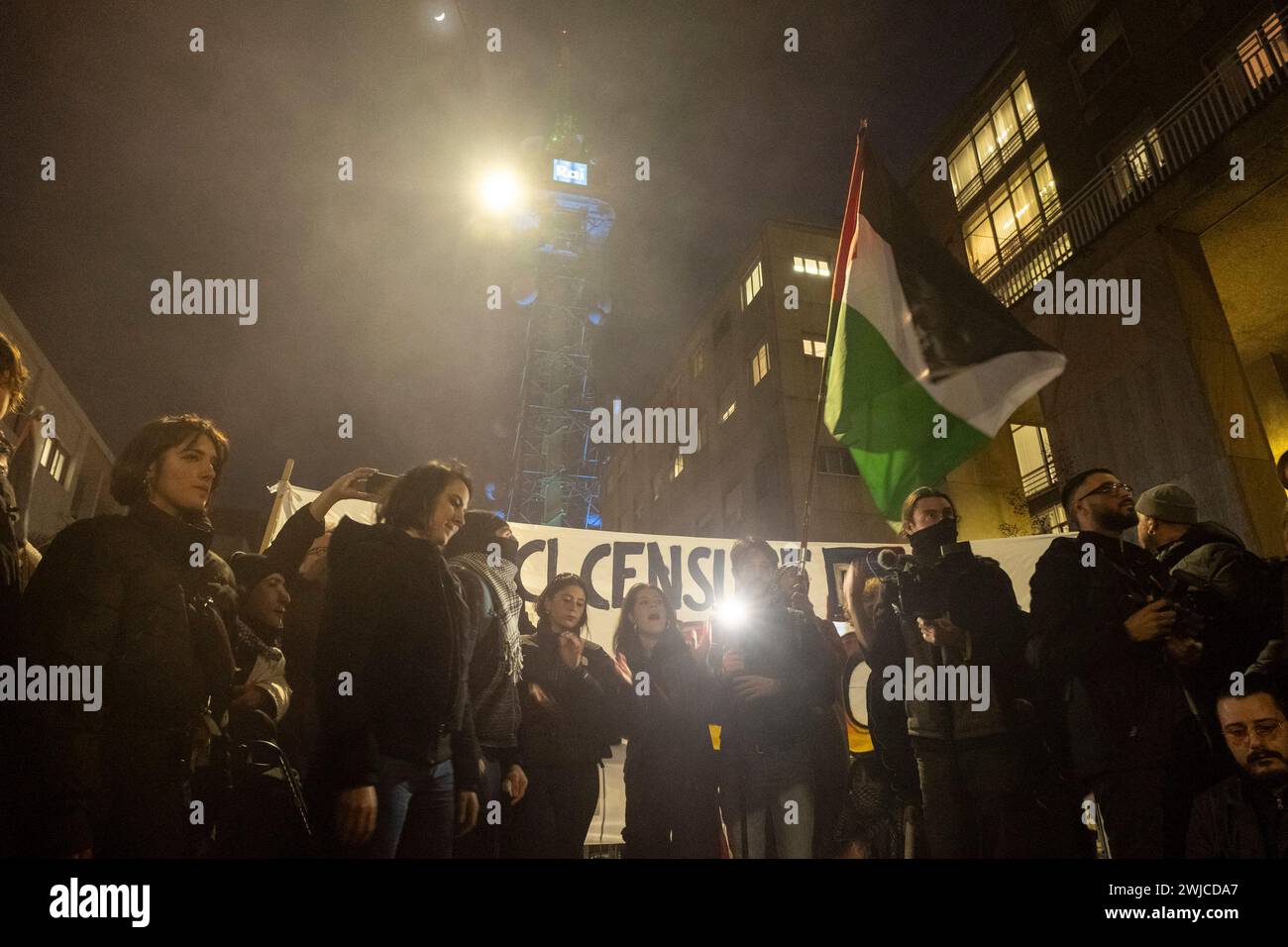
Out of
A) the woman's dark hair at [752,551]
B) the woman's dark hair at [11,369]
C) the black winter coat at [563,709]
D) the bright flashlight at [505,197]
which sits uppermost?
the bright flashlight at [505,197]

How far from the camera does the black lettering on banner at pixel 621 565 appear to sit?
6549mm

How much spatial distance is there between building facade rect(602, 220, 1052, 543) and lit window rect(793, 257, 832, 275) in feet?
0.15

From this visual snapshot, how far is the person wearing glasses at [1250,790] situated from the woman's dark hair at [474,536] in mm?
4000

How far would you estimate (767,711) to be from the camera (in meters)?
4.18

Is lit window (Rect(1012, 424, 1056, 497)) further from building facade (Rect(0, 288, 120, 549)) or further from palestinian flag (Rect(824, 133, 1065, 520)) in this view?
building facade (Rect(0, 288, 120, 549))

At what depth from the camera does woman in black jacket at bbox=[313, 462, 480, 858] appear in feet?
8.69

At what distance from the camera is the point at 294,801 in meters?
3.13

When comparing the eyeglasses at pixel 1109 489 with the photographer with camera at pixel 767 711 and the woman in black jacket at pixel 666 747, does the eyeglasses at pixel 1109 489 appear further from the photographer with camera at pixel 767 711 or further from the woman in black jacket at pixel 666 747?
the woman in black jacket at pixel 666 747


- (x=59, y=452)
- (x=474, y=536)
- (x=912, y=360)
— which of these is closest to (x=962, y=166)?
(x=912, y=360)

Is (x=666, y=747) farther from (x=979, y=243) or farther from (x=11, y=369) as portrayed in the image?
Answer: (x=979, y=243)

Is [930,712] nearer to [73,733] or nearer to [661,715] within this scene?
[661,715]

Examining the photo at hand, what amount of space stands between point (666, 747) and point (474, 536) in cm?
181

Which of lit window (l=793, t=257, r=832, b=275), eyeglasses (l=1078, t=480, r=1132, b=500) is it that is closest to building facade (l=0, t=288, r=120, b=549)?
eyeglasses (l=1078, t=480, r=1132, b=500)

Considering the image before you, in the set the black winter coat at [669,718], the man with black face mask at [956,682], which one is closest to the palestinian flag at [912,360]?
the man with black face mask at [956,682]
